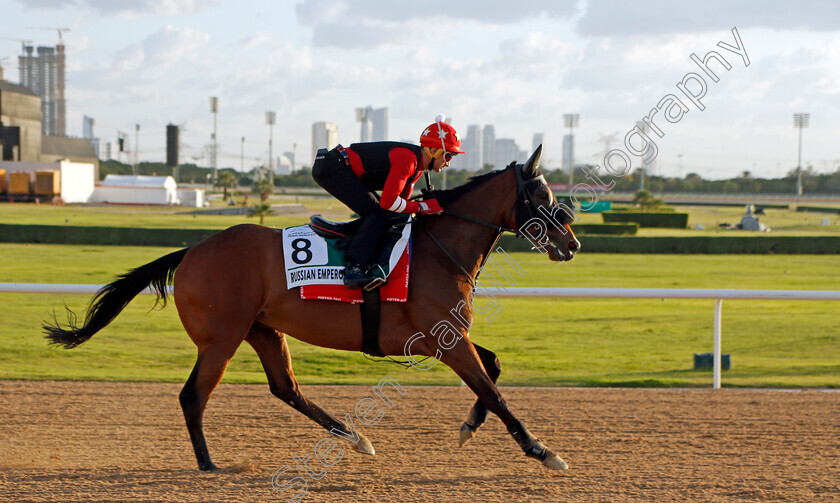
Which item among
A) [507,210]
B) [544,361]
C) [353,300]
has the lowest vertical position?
[544,361]

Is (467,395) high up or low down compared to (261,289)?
down

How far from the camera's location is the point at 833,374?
24.4 feet

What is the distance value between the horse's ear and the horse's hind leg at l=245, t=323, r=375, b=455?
170 centimetres

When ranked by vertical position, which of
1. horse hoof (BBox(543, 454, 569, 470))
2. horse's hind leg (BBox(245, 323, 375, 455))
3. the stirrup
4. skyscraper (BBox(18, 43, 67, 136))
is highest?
skyscraper (BBox(18, 43, 67, 136))

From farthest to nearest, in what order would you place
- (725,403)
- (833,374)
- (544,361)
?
(544,361) → (833,374) → (725,403)

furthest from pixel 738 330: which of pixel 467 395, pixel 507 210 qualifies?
pixel 507 210

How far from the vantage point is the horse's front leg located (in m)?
3.91

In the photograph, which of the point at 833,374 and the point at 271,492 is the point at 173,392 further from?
the point at 833,374

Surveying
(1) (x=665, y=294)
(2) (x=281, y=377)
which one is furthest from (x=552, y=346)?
(2) (x=281, y=377)

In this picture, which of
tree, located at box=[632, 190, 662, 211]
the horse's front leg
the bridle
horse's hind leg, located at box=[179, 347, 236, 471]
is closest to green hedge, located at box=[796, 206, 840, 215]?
tree, located at box=[632, 190, 662, 211]

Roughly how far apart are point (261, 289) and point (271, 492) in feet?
3.45

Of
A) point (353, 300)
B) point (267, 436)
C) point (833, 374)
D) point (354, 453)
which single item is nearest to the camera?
point (353, 300)

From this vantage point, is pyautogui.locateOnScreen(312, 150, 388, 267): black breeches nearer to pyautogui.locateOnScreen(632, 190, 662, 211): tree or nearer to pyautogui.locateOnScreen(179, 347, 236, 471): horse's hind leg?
pyautogui.locateOnScreen(179, 347, 236, 471): horse's hind leg

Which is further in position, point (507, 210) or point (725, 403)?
point (725, 403)
